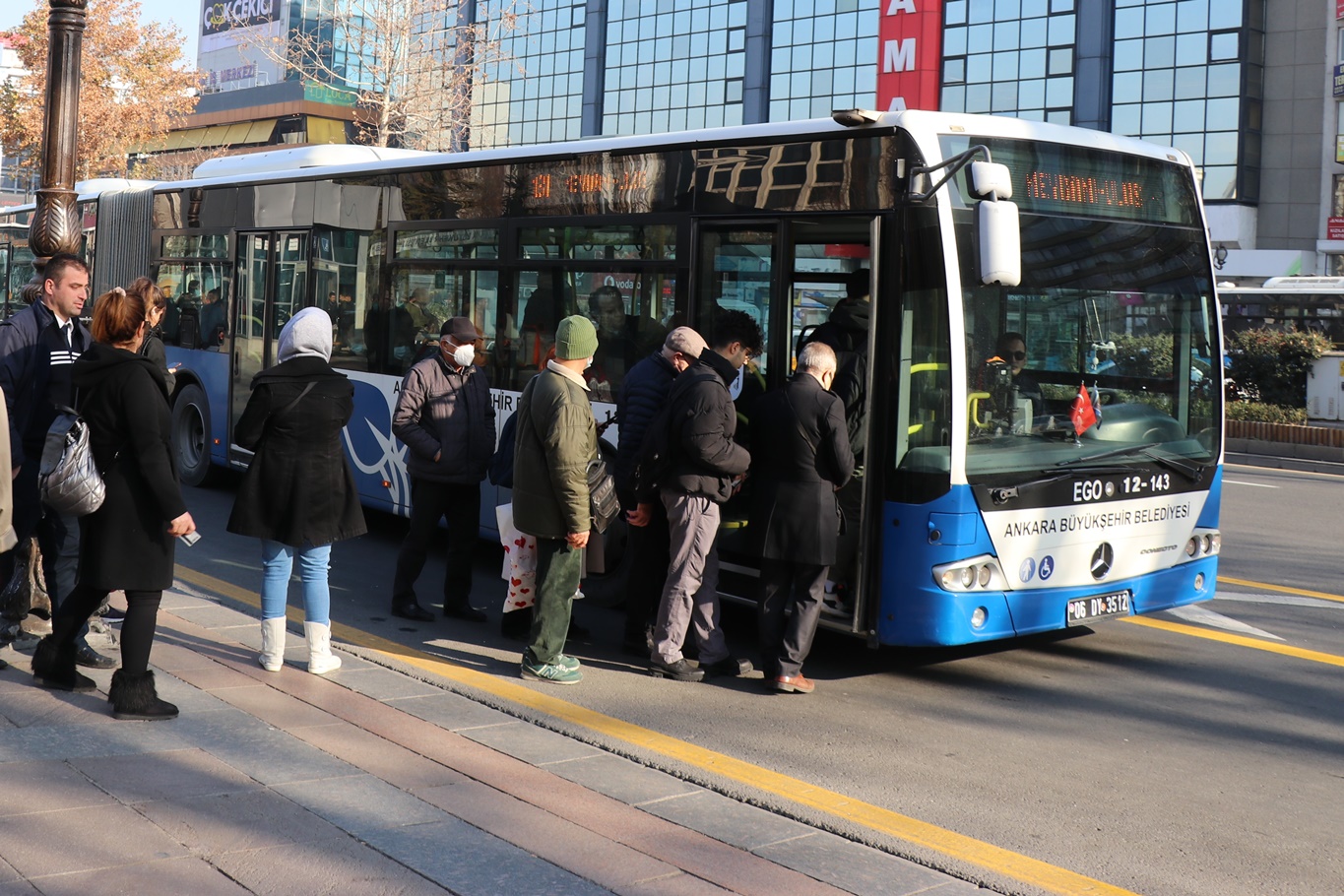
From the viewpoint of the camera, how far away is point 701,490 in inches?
261

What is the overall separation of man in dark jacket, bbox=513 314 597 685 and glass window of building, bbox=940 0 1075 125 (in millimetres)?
40563

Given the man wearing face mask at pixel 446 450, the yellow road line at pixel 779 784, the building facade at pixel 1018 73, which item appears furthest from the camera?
the building facade at pixel 1018 73

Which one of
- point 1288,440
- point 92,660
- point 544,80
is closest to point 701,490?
point 92,660

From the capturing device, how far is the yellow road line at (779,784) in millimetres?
4402

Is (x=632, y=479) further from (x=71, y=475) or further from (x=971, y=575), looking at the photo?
(x=71, y=475)

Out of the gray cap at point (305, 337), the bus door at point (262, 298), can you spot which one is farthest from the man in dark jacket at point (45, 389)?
the bus door at point (262, 298)

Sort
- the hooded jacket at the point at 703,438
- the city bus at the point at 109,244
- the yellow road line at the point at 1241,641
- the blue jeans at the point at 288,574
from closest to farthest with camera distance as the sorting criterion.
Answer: the blue jeans at the point at 288,574 < the hooded jacket at the point at 703,438 < the yellow road line at the point at 1241,641 < the city bus at the point at 109,244

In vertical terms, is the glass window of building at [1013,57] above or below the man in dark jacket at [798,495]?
above

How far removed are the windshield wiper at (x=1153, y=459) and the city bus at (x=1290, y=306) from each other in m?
19.3

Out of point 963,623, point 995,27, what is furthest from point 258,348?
point 995,27

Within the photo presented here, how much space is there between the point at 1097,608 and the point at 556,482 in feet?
9.44

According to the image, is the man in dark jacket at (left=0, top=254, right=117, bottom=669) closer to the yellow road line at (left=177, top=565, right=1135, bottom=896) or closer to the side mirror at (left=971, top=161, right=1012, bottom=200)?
the yellow road line at (left=177, top=565, right=1135, bottom=896)

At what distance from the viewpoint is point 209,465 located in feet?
43.3

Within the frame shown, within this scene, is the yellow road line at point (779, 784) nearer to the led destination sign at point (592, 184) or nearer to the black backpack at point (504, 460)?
the black backpack at point (504, 460)
